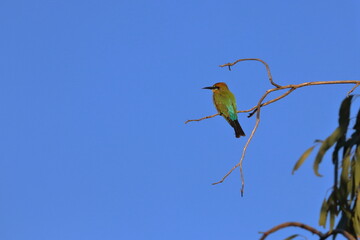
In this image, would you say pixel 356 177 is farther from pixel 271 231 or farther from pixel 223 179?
pixel 271 231

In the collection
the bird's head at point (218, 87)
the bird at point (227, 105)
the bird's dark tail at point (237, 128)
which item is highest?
the bird's head at point (218, 87)

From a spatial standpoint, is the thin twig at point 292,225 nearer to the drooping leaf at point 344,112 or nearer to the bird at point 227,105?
the drooping leaf at point 344,112

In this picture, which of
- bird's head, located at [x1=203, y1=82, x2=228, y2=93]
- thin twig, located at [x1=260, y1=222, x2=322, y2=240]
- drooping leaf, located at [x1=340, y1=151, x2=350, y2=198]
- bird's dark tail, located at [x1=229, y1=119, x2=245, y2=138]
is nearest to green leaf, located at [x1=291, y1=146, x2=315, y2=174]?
drooping leaf, located at [x1=340, y1=151, x2=350, y2=198]

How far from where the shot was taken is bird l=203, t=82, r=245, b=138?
7.88 meters

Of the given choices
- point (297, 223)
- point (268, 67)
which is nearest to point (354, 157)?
point (268, 67)

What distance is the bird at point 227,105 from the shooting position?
25.8 feet

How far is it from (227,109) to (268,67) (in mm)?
3498

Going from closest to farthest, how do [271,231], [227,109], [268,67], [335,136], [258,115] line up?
[271,231] → [335,136] → [258,115] → [268,67] → [227,109]

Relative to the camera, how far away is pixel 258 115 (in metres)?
4.15

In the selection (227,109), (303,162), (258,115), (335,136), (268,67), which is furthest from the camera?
(227,109)

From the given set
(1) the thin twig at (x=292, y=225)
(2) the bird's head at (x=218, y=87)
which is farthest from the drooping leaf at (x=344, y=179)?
(2) the bird's head at (x=218, y=87)

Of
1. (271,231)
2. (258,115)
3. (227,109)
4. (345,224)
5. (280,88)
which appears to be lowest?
(271,231)

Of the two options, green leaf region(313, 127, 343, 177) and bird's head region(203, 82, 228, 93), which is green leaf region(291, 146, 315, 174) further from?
bird's head region(203, 82, 228, 93)

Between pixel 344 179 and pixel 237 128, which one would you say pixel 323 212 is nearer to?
pixel 344 179
